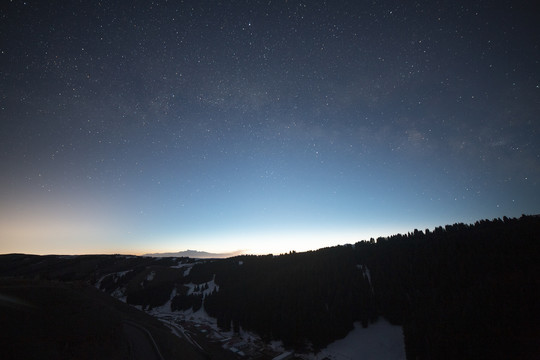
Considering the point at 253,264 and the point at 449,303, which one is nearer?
the point at 449,303

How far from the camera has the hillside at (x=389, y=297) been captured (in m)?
50.9

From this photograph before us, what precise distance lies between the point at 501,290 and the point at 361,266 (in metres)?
49.6

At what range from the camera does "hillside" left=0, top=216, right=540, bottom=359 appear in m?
50.9

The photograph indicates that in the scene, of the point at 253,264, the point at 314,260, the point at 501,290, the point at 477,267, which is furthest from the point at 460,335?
the point at 253,264

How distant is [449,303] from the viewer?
63062mm

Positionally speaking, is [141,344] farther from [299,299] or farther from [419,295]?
[419,295]

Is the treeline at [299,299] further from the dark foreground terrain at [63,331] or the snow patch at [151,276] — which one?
the snow patch at [151,276]

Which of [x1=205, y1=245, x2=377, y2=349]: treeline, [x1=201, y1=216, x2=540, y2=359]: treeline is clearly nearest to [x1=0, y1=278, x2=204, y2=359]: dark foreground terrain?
[x1=205, y1=245, x2=377, y2=349]: treeline

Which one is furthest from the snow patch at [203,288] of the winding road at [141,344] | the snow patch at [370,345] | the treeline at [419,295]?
the snow patch at [370,345]

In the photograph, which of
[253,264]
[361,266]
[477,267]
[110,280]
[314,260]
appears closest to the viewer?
[477,267]

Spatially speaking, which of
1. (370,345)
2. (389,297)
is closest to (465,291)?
(389,297)

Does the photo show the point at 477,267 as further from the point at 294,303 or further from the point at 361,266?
the point at 294,303

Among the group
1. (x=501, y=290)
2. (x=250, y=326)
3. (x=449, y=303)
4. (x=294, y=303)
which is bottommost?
(x=250, y=326)

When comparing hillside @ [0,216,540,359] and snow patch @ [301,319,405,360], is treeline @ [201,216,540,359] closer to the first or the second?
hillside @ [0,216,540,359]
